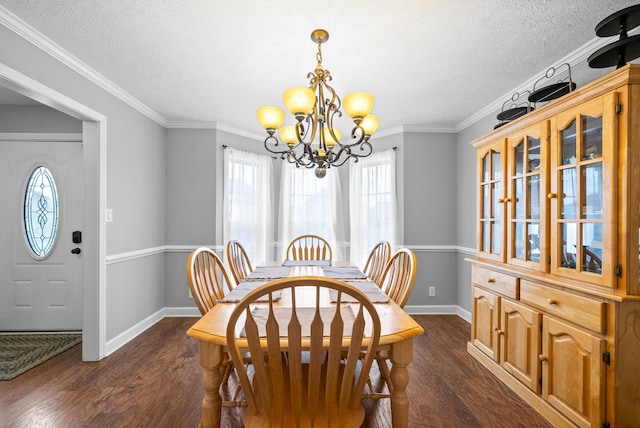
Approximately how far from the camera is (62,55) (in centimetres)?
243

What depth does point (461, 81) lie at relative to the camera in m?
2.92

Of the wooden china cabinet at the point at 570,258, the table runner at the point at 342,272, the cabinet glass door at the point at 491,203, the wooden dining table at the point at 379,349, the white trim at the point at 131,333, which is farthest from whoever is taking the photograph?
the white trim at the point at 131,333

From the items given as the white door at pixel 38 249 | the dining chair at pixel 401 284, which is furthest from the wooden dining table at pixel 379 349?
the white door at pixel 38 249

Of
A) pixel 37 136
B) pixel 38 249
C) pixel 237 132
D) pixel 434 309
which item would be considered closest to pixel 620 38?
pixel 434 309

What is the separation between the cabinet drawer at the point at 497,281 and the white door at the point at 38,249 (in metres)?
3.87

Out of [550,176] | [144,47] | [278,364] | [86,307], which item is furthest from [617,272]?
[86,307]

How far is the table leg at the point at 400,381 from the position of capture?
138cm

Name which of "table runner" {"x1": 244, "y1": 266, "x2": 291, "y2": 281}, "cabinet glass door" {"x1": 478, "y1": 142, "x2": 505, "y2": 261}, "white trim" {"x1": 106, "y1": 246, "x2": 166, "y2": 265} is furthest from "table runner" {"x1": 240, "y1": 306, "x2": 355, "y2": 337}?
"white trim" {"x1": 106, "y1": 246, "x2": 166, "y2": 265}

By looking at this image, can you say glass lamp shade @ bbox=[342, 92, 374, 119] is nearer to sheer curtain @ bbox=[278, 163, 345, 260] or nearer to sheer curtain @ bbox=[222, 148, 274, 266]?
sheer curtain @ bbox=[222, 148, 274, 266]

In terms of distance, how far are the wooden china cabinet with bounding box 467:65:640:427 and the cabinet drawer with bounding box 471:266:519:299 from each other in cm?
1

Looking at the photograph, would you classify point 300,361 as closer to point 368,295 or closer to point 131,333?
point 368,295

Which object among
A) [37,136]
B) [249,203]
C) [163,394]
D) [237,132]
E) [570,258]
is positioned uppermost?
[237,132]

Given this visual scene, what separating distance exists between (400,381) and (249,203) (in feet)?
11.6

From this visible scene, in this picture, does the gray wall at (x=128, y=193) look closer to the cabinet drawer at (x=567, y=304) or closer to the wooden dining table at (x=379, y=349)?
the wooden dining table at (x=379, y=349)
